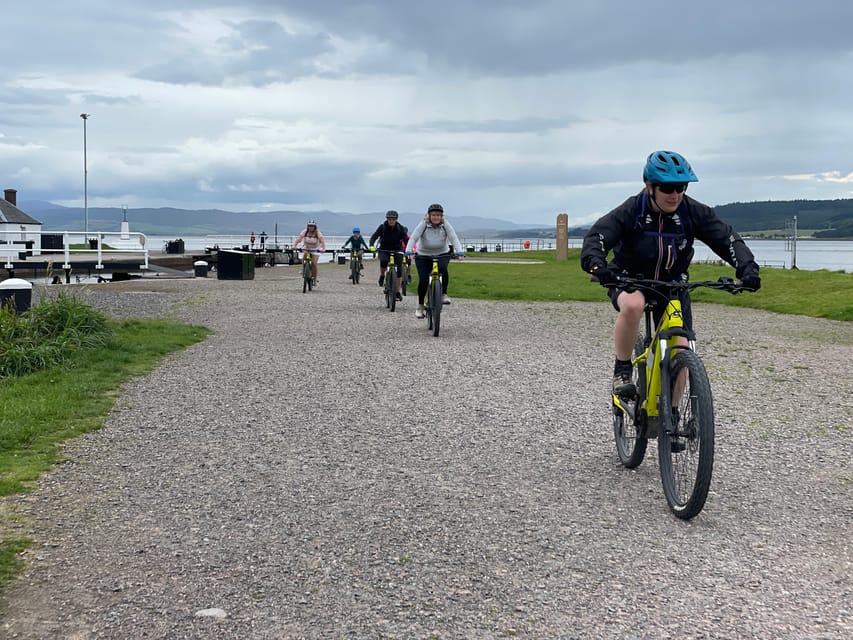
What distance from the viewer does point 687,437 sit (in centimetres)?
490

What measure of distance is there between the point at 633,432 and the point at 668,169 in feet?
5.21

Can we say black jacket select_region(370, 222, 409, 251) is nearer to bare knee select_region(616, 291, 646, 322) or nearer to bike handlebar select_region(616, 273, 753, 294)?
bare knee select_region(616, 291, 646, 322)

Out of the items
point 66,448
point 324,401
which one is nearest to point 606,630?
point 66,448

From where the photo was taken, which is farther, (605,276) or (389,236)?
(389,236)

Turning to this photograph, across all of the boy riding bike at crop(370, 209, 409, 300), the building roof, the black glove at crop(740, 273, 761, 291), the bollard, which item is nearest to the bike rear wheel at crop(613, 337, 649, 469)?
the black glove at crop(740, 273, 761, 291)

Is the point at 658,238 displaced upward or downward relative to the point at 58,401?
upward

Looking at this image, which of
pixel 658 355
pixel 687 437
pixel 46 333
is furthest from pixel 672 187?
pixel 46 333

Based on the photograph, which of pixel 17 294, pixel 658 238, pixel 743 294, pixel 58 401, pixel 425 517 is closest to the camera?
pixel 425 517

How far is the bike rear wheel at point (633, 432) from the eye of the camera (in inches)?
218

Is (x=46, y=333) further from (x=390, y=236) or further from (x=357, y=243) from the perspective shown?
(x=357, y=243)

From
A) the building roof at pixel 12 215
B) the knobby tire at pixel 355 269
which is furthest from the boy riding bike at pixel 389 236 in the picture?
the building roof at pixel 12 215

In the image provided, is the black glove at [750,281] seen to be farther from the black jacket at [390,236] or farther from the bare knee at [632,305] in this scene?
the black jacket at [390,236]

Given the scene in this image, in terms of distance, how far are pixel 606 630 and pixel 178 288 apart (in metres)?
22.0

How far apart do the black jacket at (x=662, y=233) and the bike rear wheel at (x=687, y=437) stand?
0.69 metres
